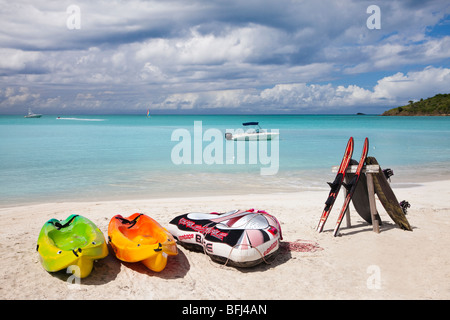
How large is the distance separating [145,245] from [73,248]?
1.02 meters

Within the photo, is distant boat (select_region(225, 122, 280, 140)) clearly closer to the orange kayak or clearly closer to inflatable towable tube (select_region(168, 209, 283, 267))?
inflatable towable tube (select_region(168, 209, 283, 267))

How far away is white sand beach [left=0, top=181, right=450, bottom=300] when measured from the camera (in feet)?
16.4

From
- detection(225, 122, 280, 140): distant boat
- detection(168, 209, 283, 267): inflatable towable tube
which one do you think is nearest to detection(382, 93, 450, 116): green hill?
detection(225, 122, 280, 140): distant boat

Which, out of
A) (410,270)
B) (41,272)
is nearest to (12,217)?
(41,272)

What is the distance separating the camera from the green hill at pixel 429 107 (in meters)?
119

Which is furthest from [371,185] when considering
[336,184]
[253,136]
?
[253,136]

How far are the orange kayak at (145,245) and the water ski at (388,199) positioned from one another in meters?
4.54

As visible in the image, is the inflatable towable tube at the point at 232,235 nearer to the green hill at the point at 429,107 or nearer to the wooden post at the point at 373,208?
the wooden post at the point at 373,208

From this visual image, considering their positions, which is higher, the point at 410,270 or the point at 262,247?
the point at 262,247

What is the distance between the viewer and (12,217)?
8859 millimetres

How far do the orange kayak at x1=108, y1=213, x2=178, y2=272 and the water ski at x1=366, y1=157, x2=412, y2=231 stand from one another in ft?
14.9

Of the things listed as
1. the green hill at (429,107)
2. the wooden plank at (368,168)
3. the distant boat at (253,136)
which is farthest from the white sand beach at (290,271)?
the green hill at (429,107)

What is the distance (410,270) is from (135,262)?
449 centimetres
